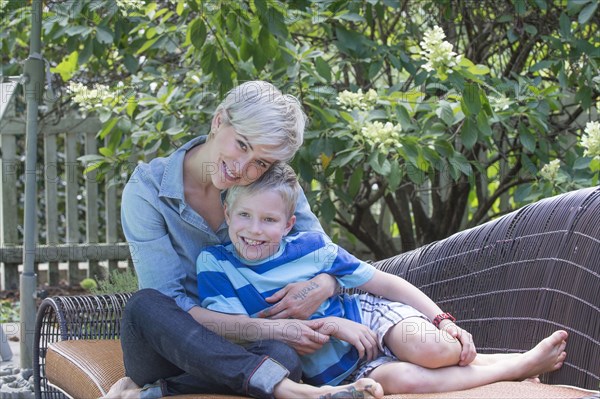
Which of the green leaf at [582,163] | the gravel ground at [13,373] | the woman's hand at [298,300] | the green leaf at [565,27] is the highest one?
the green leaf at [565,27]

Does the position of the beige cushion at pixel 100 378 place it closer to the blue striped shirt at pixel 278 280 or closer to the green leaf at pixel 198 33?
the blue striped shirt at pixel 278 280

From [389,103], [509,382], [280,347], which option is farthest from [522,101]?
[280,347]

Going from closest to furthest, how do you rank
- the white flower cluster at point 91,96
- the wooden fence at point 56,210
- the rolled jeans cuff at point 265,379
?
the rolled jeans cuff at point 265,379, the white flower cluster at point 91,96, the wooden fence at point 56,210

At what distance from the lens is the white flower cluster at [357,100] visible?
3594mm

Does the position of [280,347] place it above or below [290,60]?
below

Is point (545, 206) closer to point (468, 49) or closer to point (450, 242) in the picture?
point (450, 242)

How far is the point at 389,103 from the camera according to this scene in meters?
3.62

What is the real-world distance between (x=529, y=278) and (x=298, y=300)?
0.65 m

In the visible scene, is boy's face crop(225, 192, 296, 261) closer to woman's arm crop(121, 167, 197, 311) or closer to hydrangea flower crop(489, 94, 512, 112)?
woman's arm crop(121, 167, 197, 311)

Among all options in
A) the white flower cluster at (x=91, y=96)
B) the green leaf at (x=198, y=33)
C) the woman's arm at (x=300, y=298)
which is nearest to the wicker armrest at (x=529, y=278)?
the woman's arm at (x=300, y=298)

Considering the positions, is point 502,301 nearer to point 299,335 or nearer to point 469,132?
point 299,335

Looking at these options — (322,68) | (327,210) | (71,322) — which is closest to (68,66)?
(322,68)

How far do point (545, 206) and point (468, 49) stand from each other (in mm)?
2279

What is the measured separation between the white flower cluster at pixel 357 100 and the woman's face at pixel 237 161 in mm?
1388
